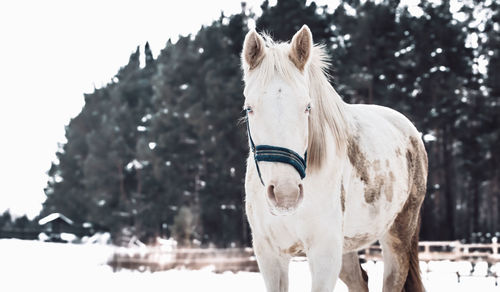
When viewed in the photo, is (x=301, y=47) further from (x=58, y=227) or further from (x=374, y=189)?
(x=58, y=227)

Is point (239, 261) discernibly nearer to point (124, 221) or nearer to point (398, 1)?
point (398, 1)

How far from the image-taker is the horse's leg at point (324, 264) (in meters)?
4.12

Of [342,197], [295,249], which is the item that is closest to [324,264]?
[295,249]

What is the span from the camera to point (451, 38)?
33.4 meters

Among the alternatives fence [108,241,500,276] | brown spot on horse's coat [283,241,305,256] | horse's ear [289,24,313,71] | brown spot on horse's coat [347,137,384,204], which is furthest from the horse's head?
fence [108,241,500,276]

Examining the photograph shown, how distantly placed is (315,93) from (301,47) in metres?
0.51

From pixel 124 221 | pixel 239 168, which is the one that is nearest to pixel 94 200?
pixel 124 221

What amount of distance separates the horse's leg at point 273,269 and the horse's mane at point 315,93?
667mm

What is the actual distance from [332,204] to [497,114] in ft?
101

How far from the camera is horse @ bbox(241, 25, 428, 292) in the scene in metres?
3.79

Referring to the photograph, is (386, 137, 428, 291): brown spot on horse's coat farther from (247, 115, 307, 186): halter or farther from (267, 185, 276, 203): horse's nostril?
(267, 185, 276, 203): horse's nostril

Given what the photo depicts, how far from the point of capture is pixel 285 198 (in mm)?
3592

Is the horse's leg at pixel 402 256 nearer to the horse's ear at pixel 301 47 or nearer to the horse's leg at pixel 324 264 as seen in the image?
the horse's leg at pixel 324 264

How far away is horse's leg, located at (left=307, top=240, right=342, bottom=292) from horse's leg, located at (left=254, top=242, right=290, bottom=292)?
0.31 metres
